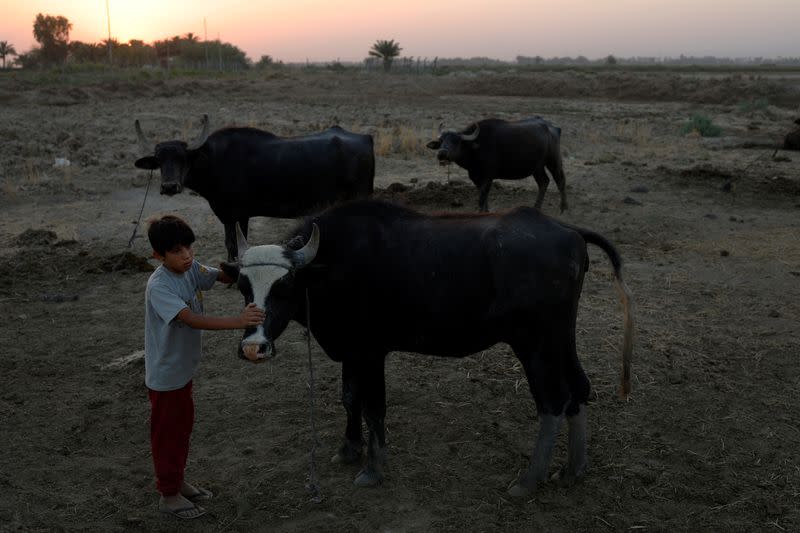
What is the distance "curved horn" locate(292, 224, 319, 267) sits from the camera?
4047 mm

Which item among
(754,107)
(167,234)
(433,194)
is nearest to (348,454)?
(167,234)

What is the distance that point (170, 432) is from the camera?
4.12m

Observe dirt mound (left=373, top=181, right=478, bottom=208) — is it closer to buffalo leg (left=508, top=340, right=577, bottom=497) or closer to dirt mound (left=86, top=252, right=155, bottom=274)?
dirt mound (left=86, top=252, right=155, bottom=274)

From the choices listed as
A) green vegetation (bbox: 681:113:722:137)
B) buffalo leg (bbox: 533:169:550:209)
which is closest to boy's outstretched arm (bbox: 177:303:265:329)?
buffalo leg (bbox: 533:169:550:209)

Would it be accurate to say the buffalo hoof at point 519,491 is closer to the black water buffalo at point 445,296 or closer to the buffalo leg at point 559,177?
the black water buffalo at point 445,296

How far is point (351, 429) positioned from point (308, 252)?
146cm

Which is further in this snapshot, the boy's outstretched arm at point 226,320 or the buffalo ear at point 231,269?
the buffalo ear at point 231,269

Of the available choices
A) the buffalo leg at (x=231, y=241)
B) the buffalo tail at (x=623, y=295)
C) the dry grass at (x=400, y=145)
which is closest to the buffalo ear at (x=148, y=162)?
the buffalo leg at (x=231, y=241)

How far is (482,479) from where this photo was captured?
4703mm

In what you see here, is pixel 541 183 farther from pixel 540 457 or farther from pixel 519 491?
pixel 519 491

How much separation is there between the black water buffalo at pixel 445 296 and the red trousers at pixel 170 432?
2.49 ft

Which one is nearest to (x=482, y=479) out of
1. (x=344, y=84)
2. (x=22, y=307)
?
(x=22, y=307)

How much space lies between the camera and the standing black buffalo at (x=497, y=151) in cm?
1245

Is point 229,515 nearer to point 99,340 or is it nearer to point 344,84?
point 99,340
